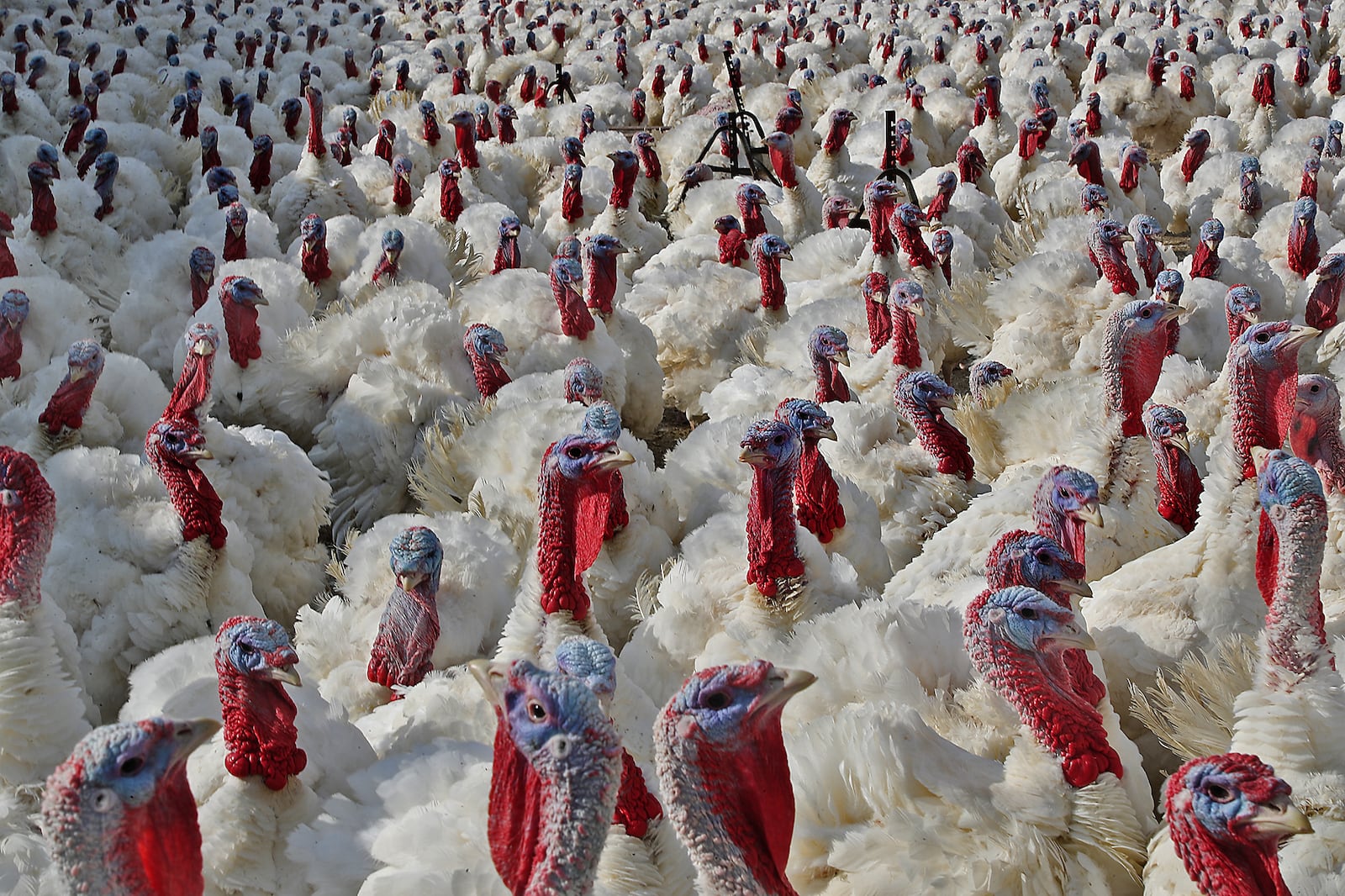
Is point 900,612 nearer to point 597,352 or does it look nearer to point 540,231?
point 597,352

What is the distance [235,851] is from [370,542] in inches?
62.6

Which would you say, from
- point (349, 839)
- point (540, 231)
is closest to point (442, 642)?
point (349, 839)

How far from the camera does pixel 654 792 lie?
317 cm

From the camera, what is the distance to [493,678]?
264 centimetres

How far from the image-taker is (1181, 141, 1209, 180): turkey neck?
31.9 feet

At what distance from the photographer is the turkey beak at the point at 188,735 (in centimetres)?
259

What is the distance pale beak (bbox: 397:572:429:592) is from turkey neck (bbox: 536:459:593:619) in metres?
0.39

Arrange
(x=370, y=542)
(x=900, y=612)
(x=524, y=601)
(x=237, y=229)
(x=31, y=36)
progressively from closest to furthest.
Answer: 1. (x=900, y=612)
2. (x=524, y=601)
3. (x=370, y=542)
4. (x=237, y=229)
5. (x=31, y=36)

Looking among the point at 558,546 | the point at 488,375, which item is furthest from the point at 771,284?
the point at 558,546

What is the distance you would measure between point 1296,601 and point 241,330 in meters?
4.80

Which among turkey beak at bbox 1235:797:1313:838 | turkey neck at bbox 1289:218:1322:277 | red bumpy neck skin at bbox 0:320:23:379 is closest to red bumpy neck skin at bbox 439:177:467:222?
red bumpy neck skin at bbox 0:320:23:379

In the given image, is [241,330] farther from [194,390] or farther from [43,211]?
[43,211]

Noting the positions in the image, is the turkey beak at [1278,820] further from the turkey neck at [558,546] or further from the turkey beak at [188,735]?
the turkey beak at [188,735]

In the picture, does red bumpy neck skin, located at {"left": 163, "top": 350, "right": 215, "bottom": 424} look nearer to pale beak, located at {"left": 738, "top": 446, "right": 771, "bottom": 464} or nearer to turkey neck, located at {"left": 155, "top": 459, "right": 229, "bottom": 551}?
turkey neck, located at {"left": 155, "top": 459, "right": 229, "bottom": 551}
